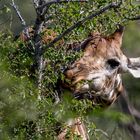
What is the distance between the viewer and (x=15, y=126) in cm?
336

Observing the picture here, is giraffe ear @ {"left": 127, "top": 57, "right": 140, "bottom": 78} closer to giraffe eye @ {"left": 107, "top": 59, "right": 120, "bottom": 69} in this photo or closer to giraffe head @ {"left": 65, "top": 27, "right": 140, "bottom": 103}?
giraffe head @ {"left": 65, "top": 27, "right": 140, "bottom": 103}

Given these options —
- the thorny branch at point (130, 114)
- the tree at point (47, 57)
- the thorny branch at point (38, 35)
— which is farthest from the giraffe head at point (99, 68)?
the thorny branch at point (130, 114)

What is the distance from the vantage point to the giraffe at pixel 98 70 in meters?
4.63

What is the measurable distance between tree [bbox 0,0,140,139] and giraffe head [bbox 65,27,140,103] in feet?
0.83

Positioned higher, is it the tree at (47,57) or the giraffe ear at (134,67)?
the tree at (47,57)

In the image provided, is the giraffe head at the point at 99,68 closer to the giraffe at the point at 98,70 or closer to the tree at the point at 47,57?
the giraffe at the point at 98,70

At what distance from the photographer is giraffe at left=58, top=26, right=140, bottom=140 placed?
463 cm

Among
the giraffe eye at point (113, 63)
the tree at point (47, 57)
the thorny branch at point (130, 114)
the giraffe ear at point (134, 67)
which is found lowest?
the thorny branch at point (130, 114)

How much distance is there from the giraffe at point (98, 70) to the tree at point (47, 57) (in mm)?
256

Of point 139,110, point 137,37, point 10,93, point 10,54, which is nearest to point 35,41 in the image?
point 10,54

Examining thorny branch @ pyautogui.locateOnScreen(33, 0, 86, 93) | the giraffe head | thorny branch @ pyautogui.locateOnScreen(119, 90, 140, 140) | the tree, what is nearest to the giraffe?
the giraffe head

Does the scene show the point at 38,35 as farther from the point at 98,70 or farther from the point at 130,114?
the point at 130,114

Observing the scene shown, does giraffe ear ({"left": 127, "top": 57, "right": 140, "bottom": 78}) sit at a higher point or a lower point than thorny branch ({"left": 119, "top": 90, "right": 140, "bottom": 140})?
higher

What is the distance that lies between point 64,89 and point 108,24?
1.90 ft
